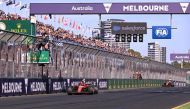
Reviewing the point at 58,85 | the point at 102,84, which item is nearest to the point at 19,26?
the point at 58,85

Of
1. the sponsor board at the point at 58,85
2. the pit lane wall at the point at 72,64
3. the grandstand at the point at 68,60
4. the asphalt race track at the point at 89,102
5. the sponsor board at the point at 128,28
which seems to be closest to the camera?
the asphalt race track at the point at 89,102

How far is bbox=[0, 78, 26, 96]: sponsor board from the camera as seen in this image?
32.2m

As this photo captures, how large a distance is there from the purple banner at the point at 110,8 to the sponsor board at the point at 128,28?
6.40 metres

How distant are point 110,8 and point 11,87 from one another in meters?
14.4

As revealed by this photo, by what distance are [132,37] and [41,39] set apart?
16.2 m

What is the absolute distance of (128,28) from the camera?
52.2 meters

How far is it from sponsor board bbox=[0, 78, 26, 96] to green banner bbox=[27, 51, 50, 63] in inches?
82.8

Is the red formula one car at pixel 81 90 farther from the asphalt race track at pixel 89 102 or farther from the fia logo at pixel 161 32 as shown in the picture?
the fia logo at pixel 161 32

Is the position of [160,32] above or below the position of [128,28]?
below

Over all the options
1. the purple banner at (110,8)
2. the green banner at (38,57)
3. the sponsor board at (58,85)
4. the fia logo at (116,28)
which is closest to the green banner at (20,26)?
the green banner at (38,57)

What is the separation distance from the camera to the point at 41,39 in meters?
38.5

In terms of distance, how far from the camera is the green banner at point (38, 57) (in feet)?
121

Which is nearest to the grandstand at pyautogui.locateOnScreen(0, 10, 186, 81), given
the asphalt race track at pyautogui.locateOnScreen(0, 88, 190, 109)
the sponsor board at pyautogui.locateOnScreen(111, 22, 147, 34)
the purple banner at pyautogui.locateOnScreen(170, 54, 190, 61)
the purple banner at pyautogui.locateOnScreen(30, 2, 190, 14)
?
the purple banner at pyautogui.locateOnScreen(30, 2, 190, 14)

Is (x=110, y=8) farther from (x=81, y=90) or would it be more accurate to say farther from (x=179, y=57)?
(x=179, y=57)
